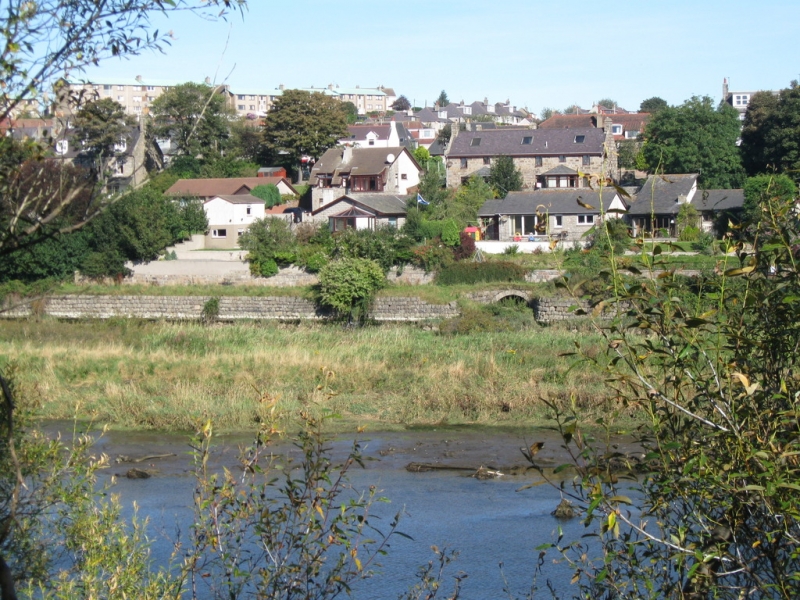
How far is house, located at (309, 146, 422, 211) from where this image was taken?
46219 millimetres

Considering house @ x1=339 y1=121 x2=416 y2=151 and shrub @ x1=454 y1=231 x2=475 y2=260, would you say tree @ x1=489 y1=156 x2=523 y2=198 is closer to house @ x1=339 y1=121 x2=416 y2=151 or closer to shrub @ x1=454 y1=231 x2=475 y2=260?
shrub @ x1=454 y1=231 x2=475 y2=260

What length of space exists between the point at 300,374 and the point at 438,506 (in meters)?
8.19

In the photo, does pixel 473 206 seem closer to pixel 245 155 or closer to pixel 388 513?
pixel 245 155

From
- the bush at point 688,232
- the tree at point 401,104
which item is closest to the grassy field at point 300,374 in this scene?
the bush at point 688,232

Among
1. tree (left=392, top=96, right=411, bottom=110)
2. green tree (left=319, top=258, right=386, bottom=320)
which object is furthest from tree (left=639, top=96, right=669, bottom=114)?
green tree (left=319, top=258, right=386, bottom=320)

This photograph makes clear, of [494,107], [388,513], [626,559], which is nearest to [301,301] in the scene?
[388,513]

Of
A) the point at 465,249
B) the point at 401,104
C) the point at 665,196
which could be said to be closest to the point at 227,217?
the point at 465,249

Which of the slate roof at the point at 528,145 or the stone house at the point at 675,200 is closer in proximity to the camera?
the stone house at the point at 675,200

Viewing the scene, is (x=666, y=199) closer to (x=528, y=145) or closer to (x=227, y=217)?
(x=528, y=145)

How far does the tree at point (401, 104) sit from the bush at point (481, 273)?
107889mm

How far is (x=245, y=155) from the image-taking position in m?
59.0

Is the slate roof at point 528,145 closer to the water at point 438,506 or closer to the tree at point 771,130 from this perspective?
the tree at point 771,130

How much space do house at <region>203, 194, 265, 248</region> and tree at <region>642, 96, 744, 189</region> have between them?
801 inches

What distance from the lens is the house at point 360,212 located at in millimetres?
39750
